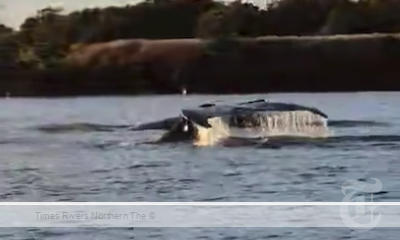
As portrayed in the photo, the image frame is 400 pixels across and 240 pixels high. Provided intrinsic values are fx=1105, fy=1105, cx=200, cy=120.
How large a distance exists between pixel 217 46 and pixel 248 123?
0.17 m

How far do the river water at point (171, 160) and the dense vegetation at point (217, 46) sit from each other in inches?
1.3

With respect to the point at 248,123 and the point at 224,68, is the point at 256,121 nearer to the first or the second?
the point at 248,123

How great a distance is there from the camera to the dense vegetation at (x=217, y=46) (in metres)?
2.20

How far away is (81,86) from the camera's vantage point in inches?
87.5

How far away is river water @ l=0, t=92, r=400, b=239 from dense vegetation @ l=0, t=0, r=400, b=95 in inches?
1.3

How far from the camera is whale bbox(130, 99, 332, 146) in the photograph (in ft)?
7.19

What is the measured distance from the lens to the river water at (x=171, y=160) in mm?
2160

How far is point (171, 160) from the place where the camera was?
7.17ft

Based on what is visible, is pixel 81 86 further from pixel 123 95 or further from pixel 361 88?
pixel 361 88

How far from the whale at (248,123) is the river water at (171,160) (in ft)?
0.05

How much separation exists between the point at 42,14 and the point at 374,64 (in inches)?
26.3

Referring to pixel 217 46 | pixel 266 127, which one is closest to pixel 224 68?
pixel 217 46

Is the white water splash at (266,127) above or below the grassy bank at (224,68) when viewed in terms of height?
below

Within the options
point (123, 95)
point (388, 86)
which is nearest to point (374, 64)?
point (388, 86)
